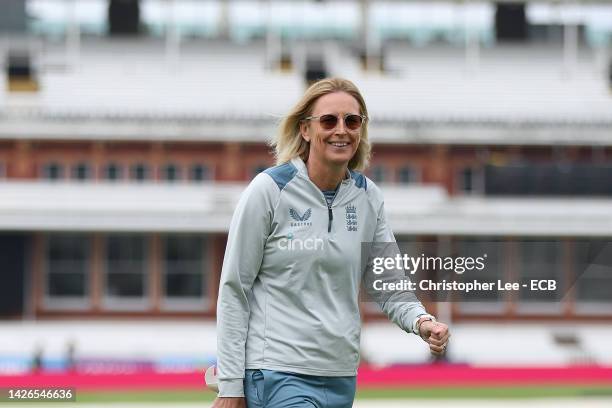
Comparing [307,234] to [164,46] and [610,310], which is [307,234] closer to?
[610,310]

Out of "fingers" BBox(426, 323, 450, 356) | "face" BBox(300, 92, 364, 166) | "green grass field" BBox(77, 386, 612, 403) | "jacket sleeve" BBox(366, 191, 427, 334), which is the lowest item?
"green grass field" BBox(77, 386, 612, 403)

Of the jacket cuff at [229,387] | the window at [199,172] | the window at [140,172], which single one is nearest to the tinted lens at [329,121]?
the jacket cuff at [229,387]

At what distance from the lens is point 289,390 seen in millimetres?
3375

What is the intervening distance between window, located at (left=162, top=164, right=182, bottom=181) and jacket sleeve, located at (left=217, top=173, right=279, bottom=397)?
79.1 feet

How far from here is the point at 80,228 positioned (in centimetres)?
2550

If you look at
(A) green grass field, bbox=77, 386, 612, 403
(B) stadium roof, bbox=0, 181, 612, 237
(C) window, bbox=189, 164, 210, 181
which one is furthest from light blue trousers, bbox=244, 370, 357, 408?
(C) window, bbox=189, 164, 210, 181

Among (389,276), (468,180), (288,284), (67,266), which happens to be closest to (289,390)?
(288,284)

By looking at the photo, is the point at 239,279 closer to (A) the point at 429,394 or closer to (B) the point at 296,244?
(B) the point at 296,244

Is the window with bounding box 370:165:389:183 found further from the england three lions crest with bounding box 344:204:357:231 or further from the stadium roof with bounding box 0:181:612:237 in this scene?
the england three lions crest with bounding box 344:204:357:231

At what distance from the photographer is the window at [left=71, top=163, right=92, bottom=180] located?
27.2 m

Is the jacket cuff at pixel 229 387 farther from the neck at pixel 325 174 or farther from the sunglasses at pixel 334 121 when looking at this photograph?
the sunglasses at pixel 334 121

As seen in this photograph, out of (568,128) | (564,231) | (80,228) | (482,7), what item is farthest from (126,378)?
(482,7)

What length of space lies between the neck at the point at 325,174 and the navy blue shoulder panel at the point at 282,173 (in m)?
0.05

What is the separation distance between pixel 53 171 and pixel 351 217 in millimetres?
24254
